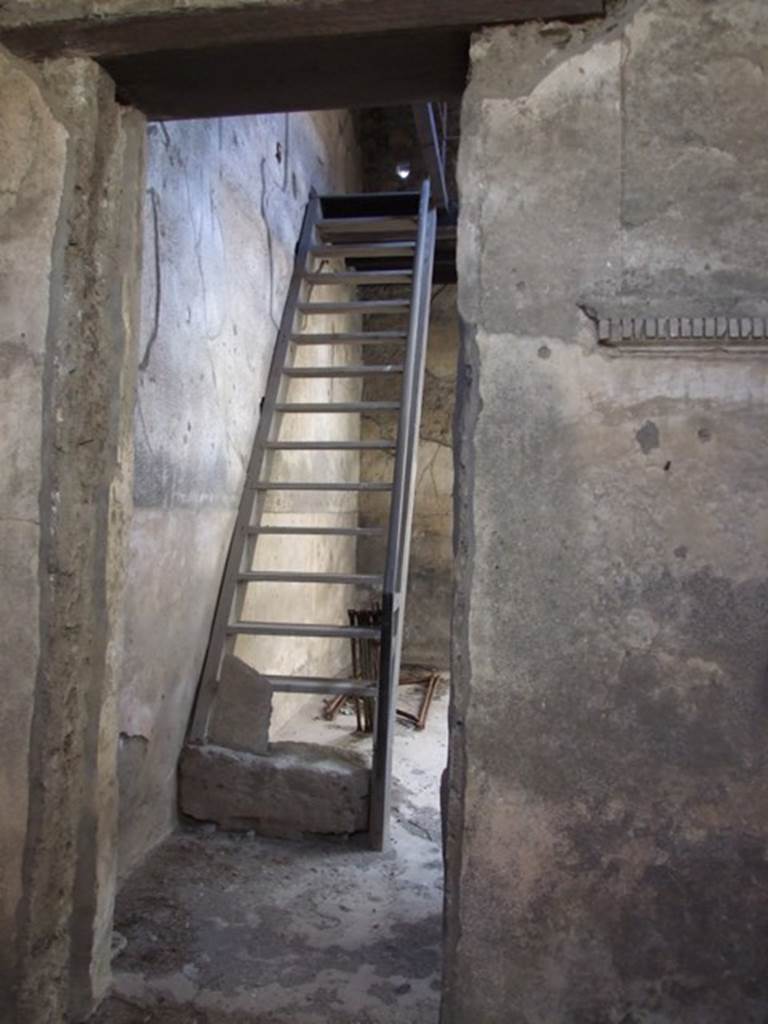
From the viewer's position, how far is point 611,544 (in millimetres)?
1601

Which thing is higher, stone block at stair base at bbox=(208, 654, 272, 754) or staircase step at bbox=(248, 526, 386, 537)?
staircase step at bbox=(248, 526, 386, 537)

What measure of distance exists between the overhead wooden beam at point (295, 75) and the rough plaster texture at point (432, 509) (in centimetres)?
491

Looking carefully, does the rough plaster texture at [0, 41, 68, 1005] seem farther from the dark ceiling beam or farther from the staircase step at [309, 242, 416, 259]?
the staircase step at [309, 242, 416, 259]

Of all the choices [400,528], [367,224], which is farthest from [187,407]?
[367,224]

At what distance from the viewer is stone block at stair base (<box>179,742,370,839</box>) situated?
3.06 metres

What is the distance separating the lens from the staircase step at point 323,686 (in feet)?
10.7

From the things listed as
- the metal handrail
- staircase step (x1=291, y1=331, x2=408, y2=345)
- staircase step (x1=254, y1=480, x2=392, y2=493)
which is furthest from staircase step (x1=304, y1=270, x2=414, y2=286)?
staircase step (x1=254, y1=480, x2=392, y2=493)

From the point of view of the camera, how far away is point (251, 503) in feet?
12.6

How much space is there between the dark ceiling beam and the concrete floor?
7.56ft

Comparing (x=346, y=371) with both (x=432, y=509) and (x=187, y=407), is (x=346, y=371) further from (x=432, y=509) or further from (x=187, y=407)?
(x=432, y=509)

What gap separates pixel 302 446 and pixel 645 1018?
279 centimetres

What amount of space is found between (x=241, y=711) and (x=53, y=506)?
1720mm

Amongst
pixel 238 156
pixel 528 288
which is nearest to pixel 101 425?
pixel 528 288

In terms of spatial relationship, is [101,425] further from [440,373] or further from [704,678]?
[440,373]
